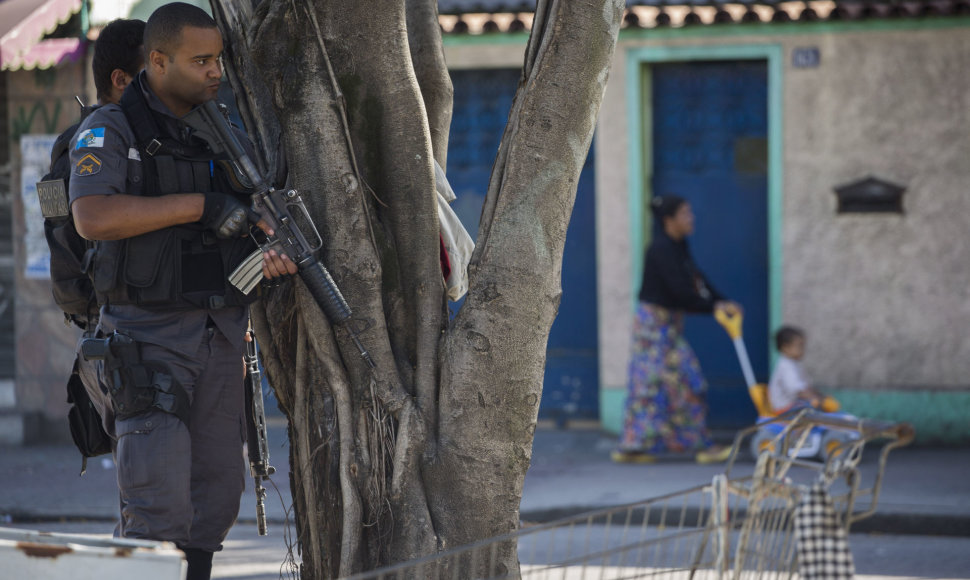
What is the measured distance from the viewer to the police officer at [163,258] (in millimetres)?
3463

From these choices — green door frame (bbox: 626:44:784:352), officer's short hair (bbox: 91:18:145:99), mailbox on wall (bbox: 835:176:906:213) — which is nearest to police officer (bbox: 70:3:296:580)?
officer's short hair (bbox: 91:18:145:99)

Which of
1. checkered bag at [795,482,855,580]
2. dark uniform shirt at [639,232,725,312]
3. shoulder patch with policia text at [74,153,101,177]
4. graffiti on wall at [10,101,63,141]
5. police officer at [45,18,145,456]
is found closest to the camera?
checkered bag at [795,482,855,580]

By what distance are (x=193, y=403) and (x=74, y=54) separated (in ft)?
21.4

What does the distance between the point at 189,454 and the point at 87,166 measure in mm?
864

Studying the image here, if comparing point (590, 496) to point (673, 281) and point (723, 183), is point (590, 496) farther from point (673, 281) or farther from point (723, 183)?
point (723, 183)

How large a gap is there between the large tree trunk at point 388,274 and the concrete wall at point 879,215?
234 inches

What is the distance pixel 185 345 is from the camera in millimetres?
3607

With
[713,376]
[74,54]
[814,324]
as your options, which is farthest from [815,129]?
[74,54]

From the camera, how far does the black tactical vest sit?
3523mm

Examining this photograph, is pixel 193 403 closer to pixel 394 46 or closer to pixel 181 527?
pixel 181 527

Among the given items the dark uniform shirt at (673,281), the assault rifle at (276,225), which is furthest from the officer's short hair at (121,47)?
the dark uniform shirt at (673,281)

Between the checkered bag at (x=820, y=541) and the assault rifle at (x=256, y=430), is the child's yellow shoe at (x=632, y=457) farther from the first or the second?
the checkered bag at (x=820, y=541)

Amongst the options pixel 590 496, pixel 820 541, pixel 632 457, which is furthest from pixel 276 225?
pixel 632 457

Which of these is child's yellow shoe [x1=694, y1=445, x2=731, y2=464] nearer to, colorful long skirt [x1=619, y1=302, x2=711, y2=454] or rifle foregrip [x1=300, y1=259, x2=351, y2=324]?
colorful long skirt [x1=619, y1=302, x2=711, y2=454]
